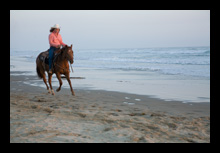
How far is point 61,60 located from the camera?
912 cm

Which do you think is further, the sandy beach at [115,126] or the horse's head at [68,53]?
the horse's head at [68,53]

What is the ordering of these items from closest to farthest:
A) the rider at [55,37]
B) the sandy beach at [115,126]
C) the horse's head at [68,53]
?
the sandy beach at [115,126] < the horse's head at [68,53] < the rider at [55,37]

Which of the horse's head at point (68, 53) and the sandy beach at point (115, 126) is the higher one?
the horse's head at point (68, 53)

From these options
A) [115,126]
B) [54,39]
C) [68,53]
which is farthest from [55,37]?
[115,126]

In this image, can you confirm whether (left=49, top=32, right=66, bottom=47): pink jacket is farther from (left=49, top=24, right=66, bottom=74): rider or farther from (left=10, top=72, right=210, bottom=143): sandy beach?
(left=10, top=72, right=210, bottom=143): sandy beach

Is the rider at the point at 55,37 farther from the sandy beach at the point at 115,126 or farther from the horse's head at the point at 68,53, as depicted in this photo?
the sandy beach at the point at 115,126

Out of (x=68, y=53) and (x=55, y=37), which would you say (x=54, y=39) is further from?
(x=68, y=53)

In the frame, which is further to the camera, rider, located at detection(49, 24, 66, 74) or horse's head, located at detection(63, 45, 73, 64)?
rider, located at detection(49, 24, 66, 74)

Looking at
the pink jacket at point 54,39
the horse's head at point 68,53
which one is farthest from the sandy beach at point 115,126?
the pink jacket at point 54,39

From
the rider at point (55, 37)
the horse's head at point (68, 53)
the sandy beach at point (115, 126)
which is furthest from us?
the rider at point (55, 37)

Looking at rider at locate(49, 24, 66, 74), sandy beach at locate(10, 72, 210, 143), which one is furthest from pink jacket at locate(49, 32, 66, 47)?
sandy beach at locate(10, 72, 210, 143)

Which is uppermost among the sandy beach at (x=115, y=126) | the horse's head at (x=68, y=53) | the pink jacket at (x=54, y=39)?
the pink jacket at (x=54, y=39)

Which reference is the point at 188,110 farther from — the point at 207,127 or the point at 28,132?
the point at 28,132
